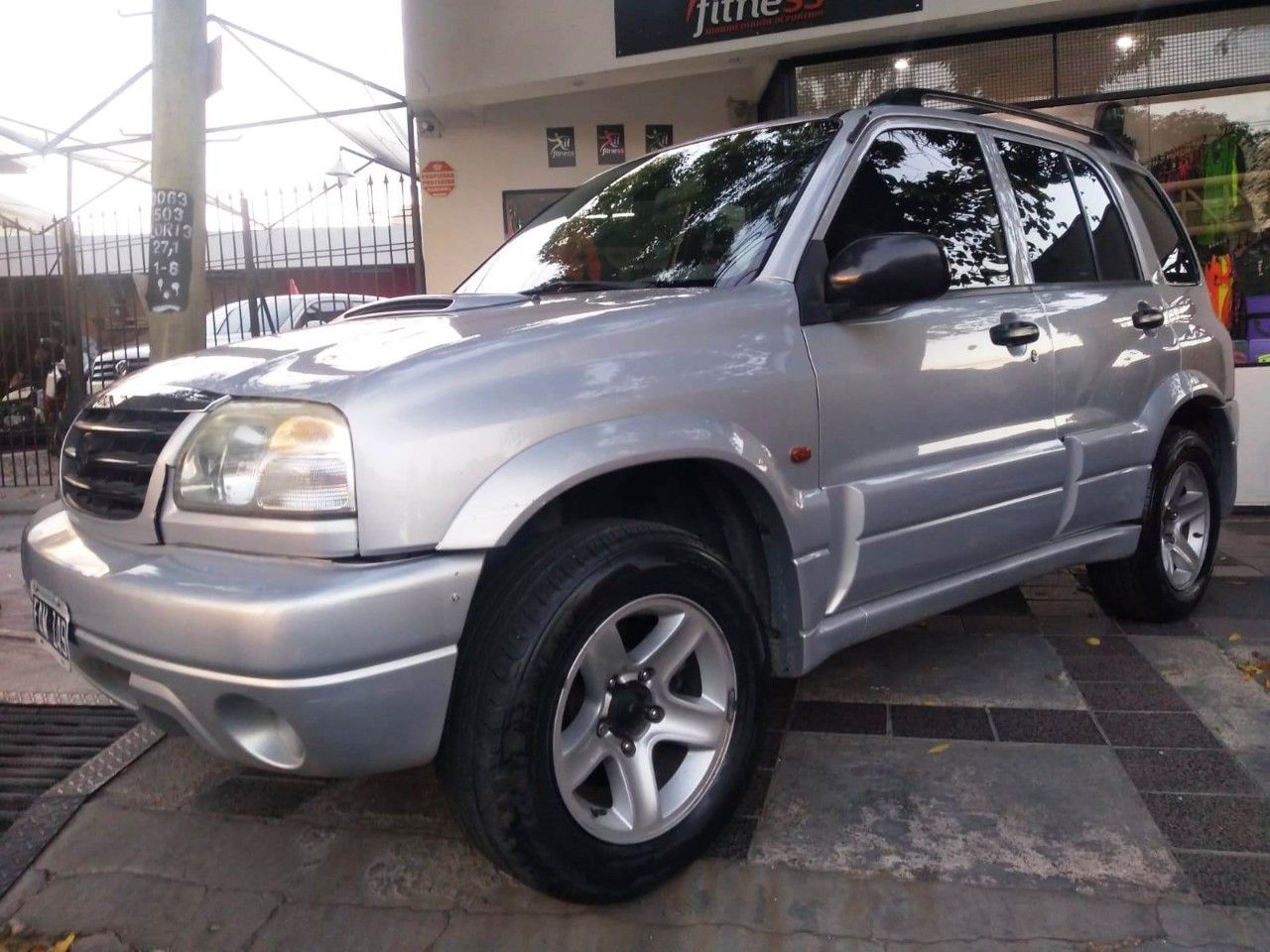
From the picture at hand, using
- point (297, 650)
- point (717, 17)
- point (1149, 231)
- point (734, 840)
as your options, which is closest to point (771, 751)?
point (734, 840)

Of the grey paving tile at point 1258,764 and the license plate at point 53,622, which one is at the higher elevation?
the license plate at point 53,622

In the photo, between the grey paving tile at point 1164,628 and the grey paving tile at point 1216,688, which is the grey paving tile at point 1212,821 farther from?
the grey paving tile at point 1164,628

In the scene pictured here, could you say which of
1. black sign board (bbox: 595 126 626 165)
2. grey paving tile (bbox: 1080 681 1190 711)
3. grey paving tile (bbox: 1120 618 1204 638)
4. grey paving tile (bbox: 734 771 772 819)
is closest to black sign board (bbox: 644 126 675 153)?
black sign board (bbox: 595 126 626 165)

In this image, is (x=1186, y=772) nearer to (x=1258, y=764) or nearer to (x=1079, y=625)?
(x=1258, y=764)

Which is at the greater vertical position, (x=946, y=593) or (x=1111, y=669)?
(x=946, y=593)

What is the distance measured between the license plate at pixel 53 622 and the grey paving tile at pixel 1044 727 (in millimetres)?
2564

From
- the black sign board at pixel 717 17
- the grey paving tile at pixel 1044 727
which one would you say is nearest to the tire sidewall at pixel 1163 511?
the grey paving tile at pixel 1044 727

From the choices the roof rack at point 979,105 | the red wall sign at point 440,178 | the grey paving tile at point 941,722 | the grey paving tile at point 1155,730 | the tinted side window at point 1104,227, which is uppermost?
the red wall sign at point 440,178

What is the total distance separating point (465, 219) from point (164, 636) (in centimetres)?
816

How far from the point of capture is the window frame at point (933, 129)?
3021 mm

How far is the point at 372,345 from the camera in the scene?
2428 mm

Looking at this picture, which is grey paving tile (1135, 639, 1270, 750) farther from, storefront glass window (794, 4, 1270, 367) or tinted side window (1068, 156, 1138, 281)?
storefront glass window (794, 4, 1270, 367)

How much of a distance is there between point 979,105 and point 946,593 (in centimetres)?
174

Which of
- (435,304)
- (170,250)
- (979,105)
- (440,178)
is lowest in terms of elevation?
(435,304)
